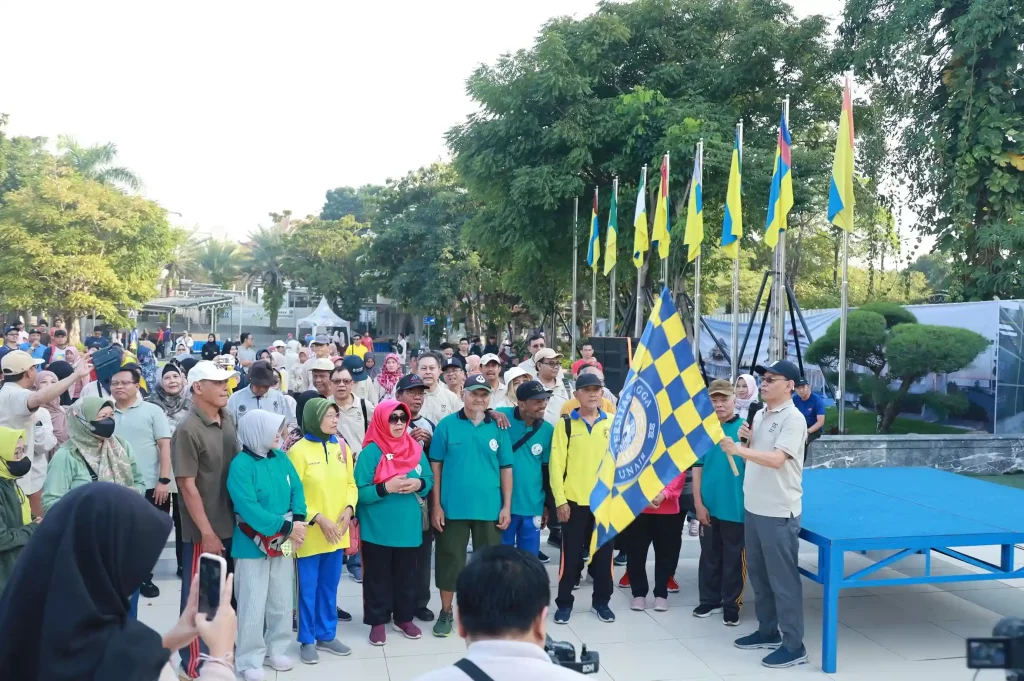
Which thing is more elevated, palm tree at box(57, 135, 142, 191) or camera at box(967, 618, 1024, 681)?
palm tree at box(57, 135, 142, 191)

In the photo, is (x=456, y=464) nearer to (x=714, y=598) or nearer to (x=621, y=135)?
(x=714, y=598)

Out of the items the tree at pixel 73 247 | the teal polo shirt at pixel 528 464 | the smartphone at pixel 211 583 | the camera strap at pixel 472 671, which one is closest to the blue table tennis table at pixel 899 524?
the teal polo shirt at pixel 528 464

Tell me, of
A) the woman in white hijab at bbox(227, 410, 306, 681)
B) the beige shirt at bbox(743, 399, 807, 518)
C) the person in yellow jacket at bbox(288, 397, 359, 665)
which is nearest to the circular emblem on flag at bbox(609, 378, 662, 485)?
the beige shirt at bbox(743, 399, 807, 518)

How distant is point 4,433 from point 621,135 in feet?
58.8

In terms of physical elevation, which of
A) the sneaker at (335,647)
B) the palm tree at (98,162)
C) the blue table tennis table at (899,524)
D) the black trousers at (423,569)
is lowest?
the sneaker at (335,647)

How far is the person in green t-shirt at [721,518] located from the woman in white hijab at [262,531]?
2.79 m

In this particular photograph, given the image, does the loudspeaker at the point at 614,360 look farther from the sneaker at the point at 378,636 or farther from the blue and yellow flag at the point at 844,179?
the sneaker at the point at 378,636

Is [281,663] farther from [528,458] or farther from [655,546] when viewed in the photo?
[655,546]

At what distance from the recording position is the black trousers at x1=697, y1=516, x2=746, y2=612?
581cm

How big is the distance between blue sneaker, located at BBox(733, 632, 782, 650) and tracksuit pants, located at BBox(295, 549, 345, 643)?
2.54m

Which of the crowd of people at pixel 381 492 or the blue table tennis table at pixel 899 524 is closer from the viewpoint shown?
the crowd of people at pixel 381 492

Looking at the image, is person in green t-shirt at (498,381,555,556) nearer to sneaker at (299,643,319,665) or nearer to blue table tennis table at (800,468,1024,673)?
sneaker at (299,643,319,665)

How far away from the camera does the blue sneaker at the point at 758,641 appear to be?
5.38 meters

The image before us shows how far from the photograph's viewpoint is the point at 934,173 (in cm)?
1566
